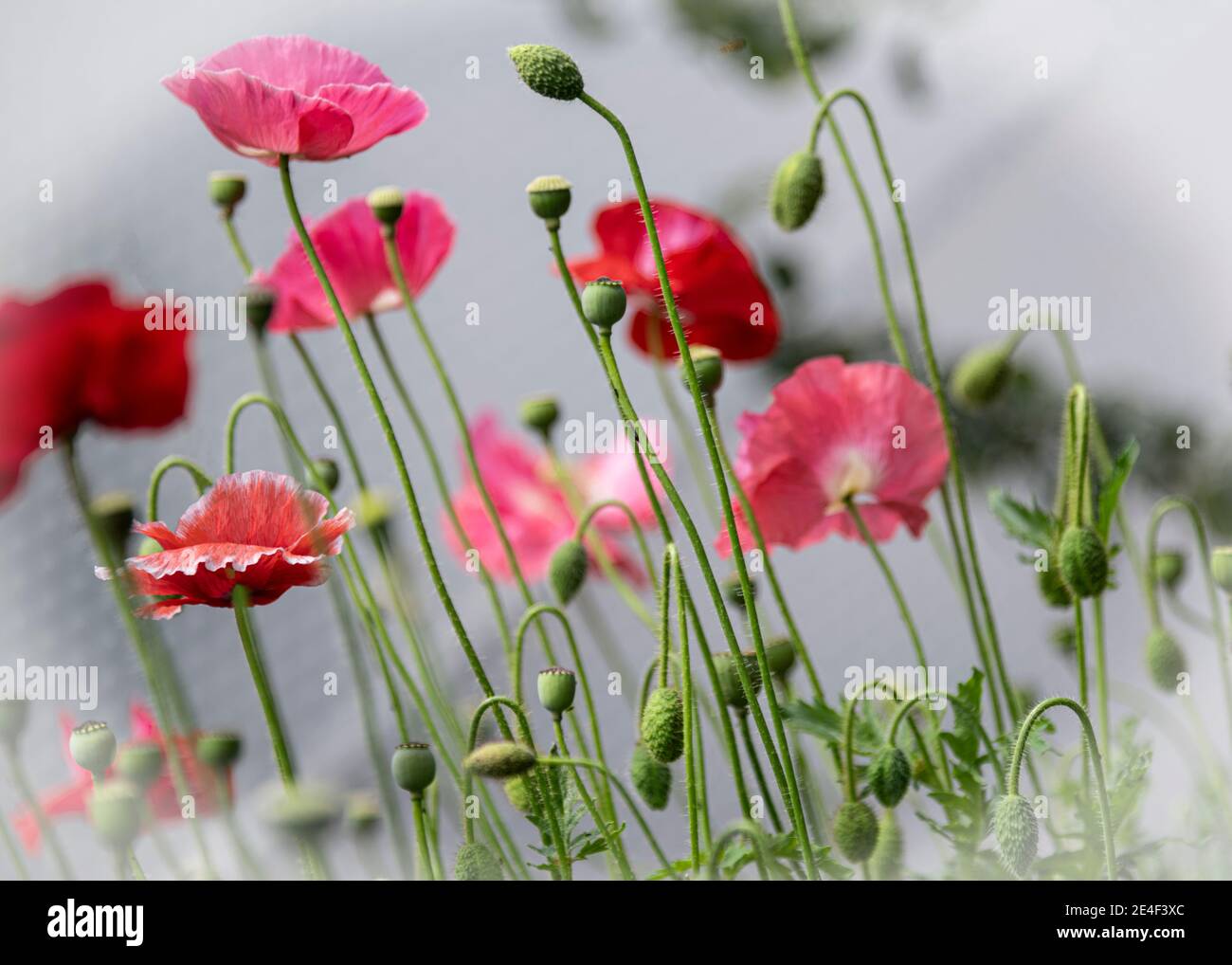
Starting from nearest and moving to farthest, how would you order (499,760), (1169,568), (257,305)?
1. (499,760)
2. (257,305)
3. (1169,568)

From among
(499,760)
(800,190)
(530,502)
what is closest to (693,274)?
(800,190)

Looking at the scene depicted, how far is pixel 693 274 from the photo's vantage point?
0.60 metres

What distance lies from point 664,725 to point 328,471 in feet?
0.59

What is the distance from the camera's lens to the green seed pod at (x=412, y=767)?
0.43m

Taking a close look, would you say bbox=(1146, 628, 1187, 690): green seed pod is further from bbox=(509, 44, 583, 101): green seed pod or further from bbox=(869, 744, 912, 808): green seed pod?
bbox=(509, 44, 583, 101): green seed pod

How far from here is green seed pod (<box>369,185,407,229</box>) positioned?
53 cm

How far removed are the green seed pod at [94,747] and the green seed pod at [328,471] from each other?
0.40ft

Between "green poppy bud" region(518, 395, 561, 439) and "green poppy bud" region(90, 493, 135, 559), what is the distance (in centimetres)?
16

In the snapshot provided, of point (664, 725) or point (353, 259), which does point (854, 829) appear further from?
point (353, 259)

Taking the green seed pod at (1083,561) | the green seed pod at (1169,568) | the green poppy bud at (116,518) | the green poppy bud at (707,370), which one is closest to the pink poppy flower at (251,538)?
the green poppy bud at (116,518)

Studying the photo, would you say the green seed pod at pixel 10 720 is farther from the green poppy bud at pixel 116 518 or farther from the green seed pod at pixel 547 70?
the green seed pod at pixel 547 70
